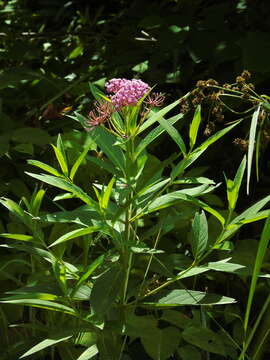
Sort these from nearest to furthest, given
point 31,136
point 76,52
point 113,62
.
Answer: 1. point 31,136
2. point 113,62
3. point 76,52

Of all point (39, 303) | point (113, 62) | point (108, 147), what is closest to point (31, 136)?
point (113, 62)

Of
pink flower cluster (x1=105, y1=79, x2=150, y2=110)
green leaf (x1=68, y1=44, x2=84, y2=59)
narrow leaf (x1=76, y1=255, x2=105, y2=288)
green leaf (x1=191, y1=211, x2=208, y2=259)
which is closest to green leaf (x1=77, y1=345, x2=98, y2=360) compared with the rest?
narrow leaf (x1=76, y1=255, x2=105, y2=288)

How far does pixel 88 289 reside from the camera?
1285mm

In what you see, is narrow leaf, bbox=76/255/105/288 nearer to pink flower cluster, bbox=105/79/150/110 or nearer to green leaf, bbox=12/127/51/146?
pink flower cluster, bbox=105/79/150/110

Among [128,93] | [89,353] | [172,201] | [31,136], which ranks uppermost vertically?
[128,93]

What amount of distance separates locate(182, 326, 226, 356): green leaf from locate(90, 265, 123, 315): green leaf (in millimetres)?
205

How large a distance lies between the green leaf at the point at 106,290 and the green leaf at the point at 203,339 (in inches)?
8.1

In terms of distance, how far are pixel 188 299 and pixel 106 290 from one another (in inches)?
5.9

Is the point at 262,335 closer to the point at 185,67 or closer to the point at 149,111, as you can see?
the point at 149,111

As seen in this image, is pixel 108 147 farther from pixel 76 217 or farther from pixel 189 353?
pixel 189 353

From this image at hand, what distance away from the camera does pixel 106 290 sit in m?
1.21

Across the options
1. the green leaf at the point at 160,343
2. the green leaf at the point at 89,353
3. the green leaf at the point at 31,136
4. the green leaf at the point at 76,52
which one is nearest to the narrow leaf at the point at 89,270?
the green leaf at the point at 89,353

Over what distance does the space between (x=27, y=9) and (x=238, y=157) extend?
115 centimetres

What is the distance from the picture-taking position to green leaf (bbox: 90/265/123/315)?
3.88ft
